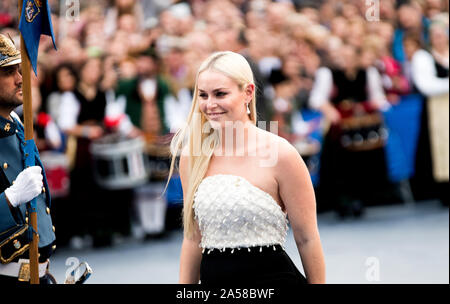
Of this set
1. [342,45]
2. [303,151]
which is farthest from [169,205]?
[342,45]

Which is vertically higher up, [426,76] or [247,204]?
[247,204]

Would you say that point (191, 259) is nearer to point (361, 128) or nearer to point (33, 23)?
point (33, 23)

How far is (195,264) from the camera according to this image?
10.3ft

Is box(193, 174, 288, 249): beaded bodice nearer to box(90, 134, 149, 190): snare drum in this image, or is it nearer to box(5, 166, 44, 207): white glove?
box(5, 166, 44, 207): white glove

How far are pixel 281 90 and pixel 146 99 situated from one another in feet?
5.58

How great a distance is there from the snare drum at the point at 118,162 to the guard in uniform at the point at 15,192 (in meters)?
5.17

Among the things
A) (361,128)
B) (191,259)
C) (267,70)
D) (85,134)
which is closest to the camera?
(191,259)

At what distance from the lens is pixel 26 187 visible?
2.88 m

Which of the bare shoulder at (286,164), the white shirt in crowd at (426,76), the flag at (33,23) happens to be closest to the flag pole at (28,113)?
the flag at (33,23)

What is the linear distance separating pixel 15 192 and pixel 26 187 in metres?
0.05

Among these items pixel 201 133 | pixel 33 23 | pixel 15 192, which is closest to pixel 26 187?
pixel 15 192

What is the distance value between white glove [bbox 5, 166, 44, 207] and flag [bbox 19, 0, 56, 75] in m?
0.41

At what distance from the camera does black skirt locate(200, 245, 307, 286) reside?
2.97 metres

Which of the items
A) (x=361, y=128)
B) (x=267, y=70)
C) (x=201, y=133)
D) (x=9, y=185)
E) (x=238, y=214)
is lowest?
(x=361, y=128)
